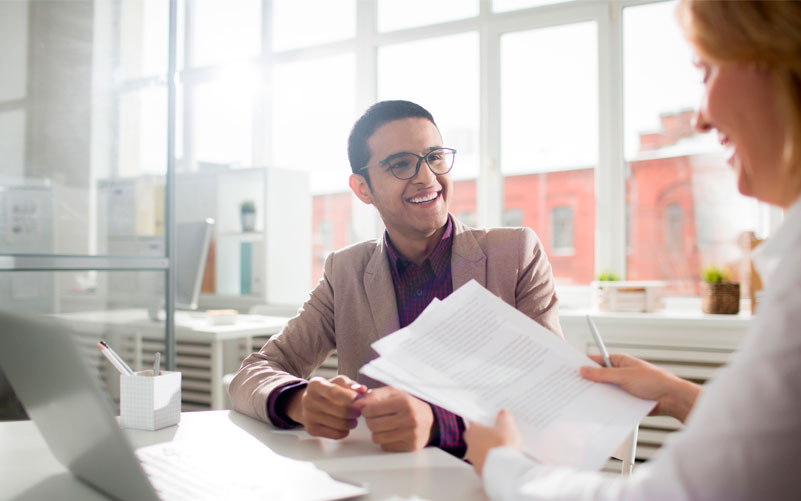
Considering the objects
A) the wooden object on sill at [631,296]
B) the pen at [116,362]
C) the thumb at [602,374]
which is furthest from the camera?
the wooden object on sill at [631,296]

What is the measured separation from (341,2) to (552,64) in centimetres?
161

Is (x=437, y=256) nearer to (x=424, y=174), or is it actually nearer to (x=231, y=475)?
(x=424, y=174)

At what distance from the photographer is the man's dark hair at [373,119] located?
1.74m

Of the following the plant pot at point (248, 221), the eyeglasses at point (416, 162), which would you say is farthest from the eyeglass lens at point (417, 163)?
the plant pot at point (248, 221)

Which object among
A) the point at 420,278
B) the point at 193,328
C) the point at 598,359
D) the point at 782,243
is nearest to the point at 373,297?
the point at 420,278

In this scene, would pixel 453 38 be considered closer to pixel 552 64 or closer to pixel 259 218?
pixel 552 64

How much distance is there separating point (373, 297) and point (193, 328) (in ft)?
5.65

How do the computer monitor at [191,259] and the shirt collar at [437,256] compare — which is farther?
the computer monitor at [191,259]

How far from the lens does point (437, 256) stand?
162 centimetres

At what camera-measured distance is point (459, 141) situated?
12.6 ft

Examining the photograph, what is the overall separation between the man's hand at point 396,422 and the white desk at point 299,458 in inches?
0.6

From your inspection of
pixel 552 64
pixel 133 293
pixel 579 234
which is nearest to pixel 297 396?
pixel 552 64

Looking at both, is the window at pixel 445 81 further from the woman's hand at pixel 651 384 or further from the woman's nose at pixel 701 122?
the woman's nose at pixel 701 122

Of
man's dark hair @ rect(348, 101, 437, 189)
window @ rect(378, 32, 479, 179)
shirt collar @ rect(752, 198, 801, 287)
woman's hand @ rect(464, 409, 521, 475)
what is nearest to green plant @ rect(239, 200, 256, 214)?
window @ rect(378, 32, 479, 179)
